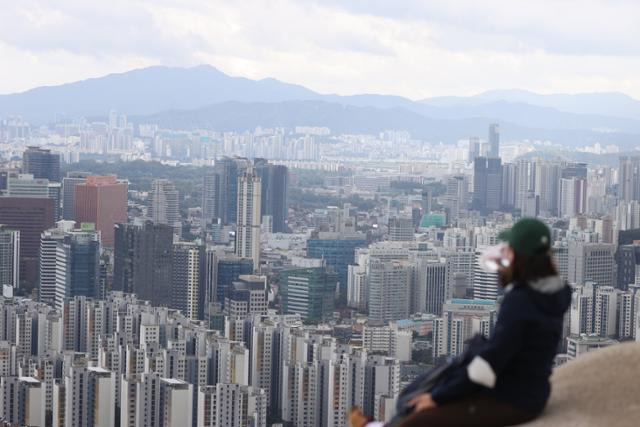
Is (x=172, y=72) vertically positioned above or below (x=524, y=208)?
above

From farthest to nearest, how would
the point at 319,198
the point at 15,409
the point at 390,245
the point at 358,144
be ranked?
the point at 358,144 → the point at 319,198 → the point at 390,245 → the point at 15,409

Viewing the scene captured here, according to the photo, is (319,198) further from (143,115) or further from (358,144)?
(143,115)

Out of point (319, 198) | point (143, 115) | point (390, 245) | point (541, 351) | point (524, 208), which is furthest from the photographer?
point (143, 115)

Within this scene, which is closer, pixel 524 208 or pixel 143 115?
pixel 524 208

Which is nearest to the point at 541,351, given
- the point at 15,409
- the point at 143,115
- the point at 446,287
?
the point at 15,409

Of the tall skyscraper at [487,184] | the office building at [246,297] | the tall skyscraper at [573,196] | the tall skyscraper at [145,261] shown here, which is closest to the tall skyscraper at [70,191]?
the tall skyscraper at [145,261]

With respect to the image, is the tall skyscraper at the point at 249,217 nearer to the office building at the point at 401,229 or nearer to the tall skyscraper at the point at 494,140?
the office building at the point at 401,229

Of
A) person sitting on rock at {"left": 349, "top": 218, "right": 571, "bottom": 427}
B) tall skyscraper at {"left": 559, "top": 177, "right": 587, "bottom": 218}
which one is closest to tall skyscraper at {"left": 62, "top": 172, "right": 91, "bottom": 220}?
tall skyscraper at {"left": 559, "top": 177, "right": 587, "bottom": 218}

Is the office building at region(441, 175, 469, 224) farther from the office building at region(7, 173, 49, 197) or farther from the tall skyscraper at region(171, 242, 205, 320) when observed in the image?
the tall skyscraper at region(171, 242, 205, 320)
